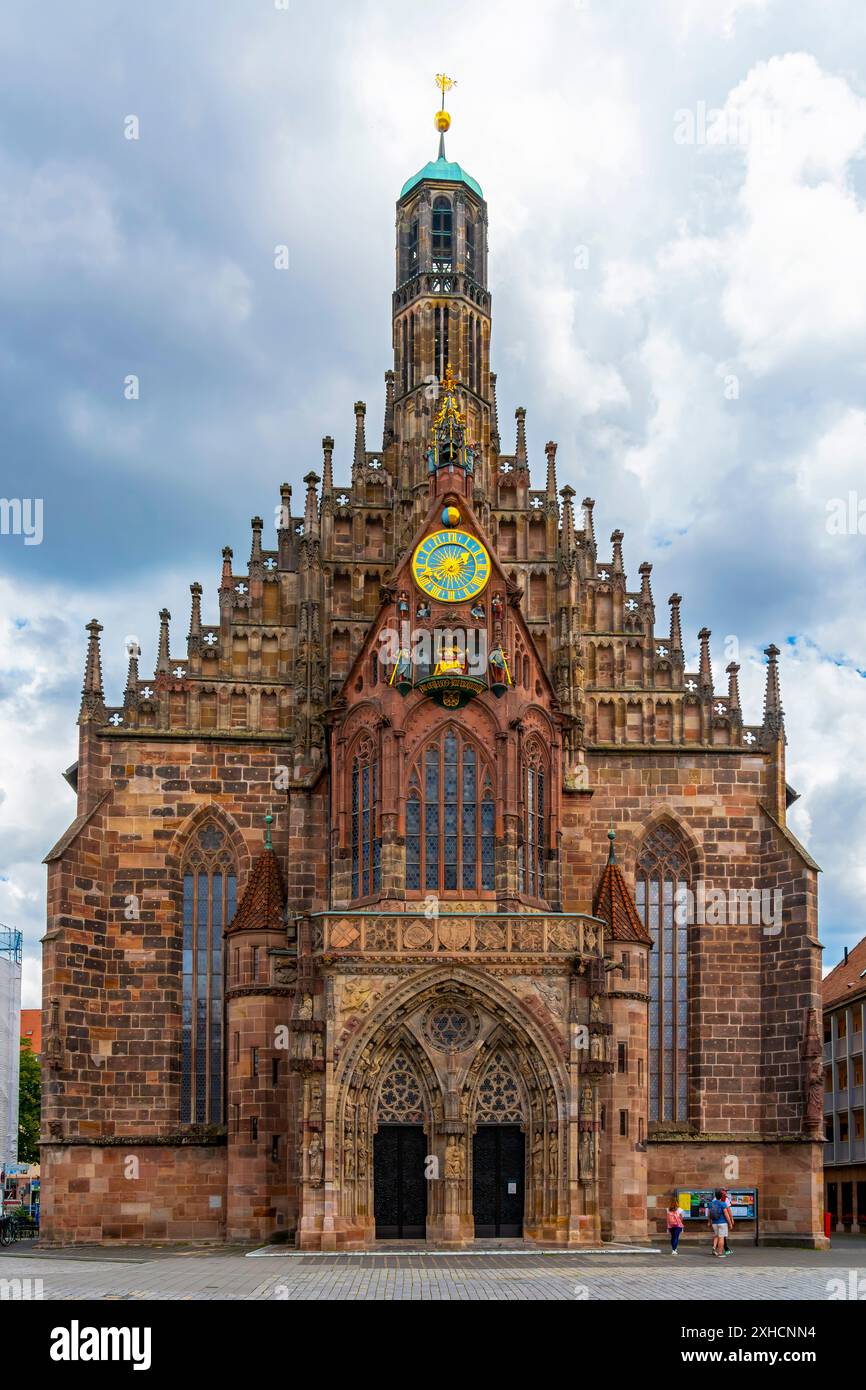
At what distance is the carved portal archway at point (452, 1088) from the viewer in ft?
138

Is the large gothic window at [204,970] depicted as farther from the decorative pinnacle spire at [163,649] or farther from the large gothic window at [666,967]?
the large gothic window at [666,967]

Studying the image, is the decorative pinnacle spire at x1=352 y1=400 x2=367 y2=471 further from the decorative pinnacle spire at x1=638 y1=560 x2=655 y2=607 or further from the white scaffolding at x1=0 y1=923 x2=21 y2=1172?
the white scaffolding at x1=0 y1=923 x2=21 y2=1172

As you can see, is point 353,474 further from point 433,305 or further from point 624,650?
point 624,650

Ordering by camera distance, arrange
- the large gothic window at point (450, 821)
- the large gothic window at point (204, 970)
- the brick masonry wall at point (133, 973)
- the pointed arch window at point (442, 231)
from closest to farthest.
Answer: the large gothic window at point (450, 821)
the brick masonry wall at point (133, 973)
the large gothic window at point (204, 970)
the pointed arch window at point (442, 231)

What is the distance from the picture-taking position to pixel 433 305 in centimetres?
5459

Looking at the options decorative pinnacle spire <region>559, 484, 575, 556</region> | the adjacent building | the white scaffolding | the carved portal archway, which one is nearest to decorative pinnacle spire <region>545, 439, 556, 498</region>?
decorative pinnacle spire <region>559, 484, 575, 556</region>

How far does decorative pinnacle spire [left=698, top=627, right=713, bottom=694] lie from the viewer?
171 ft

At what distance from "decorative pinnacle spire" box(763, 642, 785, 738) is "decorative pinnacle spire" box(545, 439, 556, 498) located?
27.4 ft

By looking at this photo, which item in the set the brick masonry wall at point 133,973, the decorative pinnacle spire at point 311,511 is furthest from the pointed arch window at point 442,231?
the brick masonry wall at point 133,973

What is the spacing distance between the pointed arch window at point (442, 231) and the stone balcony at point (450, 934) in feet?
76.6

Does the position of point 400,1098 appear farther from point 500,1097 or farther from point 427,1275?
point 427,1275
